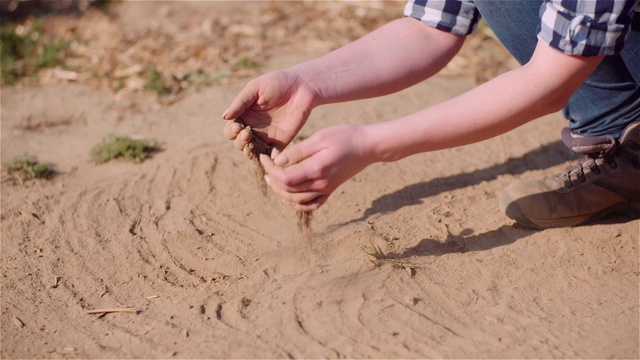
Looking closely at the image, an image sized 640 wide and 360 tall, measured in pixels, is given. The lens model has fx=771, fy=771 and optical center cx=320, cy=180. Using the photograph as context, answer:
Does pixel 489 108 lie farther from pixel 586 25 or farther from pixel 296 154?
pixel 296 154

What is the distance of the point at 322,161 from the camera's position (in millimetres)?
2285

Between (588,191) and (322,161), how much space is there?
1.34 meters

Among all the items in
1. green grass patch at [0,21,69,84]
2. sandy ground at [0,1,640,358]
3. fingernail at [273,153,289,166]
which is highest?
fingernail at [273,153,289,166]

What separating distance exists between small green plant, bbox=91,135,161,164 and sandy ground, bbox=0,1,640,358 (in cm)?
5

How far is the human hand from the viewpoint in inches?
90.4

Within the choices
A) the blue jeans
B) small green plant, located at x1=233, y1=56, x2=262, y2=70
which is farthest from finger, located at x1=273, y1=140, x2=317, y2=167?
small green plant, located at x1=233, y1=56, x2=262, y2=70

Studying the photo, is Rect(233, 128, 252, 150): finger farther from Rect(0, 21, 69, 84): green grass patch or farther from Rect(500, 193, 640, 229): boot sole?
Rect(0, 21, 69, 84): green grass patch

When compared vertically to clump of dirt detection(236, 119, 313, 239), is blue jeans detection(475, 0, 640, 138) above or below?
above

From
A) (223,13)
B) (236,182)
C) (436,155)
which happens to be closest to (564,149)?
(436,155)

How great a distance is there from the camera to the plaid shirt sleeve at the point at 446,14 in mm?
2959

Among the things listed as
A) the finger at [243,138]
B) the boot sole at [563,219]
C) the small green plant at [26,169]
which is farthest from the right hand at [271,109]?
the small green plant at [26,169]

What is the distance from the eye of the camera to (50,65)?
5359 millimetres

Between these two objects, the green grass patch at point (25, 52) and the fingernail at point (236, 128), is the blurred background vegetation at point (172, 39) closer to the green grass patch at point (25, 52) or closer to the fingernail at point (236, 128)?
the green grass patch at point (25, 52)

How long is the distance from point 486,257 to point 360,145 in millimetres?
869
